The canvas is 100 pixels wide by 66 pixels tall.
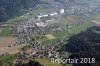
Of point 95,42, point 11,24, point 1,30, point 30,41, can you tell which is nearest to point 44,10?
point 11,24

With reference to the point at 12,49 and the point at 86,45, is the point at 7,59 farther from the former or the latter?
the point at 86,45

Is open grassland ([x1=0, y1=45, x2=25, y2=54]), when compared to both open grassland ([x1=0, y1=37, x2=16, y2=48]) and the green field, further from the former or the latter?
open grassland ([x1=0, y1=37, x2=16, y2=48])

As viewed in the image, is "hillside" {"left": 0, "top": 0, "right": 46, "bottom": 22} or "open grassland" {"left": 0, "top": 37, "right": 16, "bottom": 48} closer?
"open grassland" {"left": 0, "top": 37, "right": 16, "bottom": 48}

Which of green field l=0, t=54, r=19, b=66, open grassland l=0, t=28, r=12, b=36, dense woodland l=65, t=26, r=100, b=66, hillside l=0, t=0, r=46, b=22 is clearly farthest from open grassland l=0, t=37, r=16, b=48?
hillside l=0, t=0, r=46, b=22

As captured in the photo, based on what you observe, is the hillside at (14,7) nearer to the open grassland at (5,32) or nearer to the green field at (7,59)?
the open grassland at (5,32)

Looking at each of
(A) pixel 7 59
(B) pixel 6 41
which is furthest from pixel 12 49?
(B) pixel 6 41

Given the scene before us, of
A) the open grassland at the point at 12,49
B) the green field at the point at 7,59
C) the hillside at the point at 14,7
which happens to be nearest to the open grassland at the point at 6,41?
the open grassland at the point at 12,49

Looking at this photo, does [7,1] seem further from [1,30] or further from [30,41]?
[30,41]

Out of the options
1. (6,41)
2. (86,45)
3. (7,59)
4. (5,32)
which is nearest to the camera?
(7,59)
